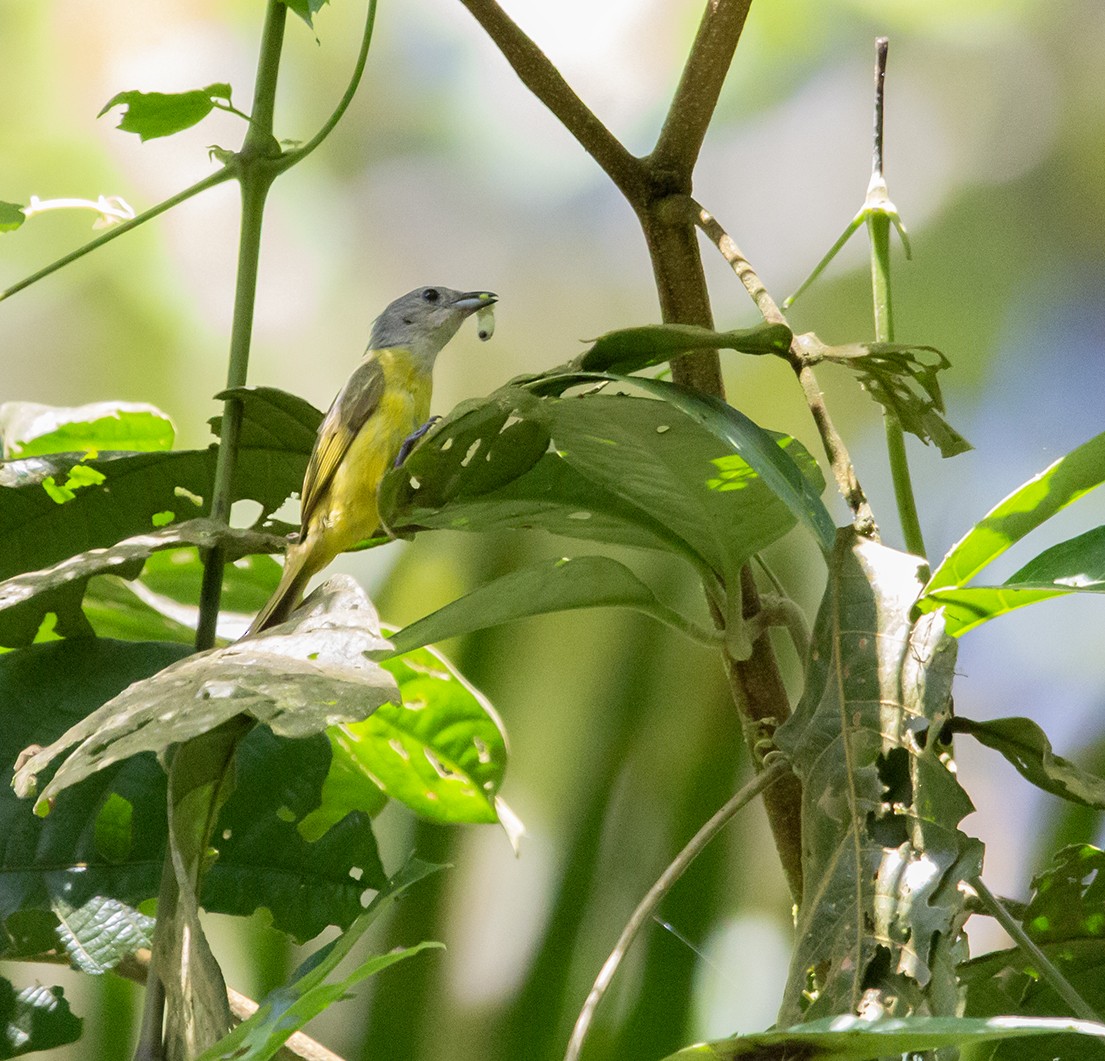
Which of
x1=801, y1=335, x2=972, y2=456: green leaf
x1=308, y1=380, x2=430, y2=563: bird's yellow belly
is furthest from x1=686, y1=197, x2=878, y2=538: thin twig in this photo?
x1=308, y1=380, x2=430, y2=563: bird's yellow belly

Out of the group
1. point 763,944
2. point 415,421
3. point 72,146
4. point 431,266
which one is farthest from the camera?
point 72,146

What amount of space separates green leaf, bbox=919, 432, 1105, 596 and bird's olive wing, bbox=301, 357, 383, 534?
886mm

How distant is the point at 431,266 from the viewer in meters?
3.44

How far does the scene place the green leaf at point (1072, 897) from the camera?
1015mm

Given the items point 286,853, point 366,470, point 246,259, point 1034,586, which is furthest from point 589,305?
point 1034,586

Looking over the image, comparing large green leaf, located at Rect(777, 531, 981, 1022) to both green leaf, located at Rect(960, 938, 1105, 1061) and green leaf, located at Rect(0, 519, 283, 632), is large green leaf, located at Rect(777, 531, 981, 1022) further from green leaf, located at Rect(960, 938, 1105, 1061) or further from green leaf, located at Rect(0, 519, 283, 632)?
green leaf, located at Rect(0, 519, 283, 632)

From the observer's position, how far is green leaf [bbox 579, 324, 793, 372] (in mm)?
849

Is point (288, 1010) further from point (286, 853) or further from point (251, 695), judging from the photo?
point (286, 853)

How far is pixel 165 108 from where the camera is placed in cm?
110

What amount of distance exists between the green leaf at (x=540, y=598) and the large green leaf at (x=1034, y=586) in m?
0.20

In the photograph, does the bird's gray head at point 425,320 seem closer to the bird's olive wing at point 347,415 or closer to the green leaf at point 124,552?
the bird's olive wing at point 347,415

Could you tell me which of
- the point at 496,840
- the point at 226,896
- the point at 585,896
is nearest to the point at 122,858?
the point at 226,896

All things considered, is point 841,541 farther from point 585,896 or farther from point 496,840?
point 496,840

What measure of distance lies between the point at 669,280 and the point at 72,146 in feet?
10.3
